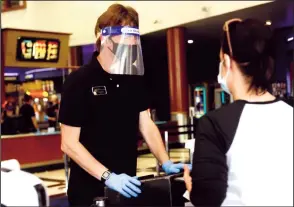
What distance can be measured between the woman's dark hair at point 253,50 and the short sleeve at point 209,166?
0.53 ft

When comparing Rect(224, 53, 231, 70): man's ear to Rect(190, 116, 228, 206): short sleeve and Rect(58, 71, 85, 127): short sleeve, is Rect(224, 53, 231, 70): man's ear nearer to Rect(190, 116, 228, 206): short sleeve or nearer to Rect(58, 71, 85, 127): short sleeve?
Rect(190, 116, 228, 206): short sleeve

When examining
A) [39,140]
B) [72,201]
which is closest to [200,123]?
[72,201]

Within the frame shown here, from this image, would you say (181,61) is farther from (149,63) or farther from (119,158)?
(119,158)

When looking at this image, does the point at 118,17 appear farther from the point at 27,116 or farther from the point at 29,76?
the point at 29,76

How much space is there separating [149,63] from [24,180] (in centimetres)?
1540

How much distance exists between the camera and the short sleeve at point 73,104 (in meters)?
1.85

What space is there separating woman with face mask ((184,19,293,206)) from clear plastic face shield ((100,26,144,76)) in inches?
27.5

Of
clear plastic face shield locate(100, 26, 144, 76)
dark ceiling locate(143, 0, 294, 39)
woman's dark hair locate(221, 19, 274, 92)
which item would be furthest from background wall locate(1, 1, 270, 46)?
woman's dark hair locate(221, 19, 274, 92)

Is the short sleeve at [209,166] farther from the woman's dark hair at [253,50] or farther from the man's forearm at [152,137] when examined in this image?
the man's forearm at [152,137]

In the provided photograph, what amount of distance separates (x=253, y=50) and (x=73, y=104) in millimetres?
850

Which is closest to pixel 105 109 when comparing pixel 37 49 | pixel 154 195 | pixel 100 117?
pixel 100 117

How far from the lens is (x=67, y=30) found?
46.6 feet

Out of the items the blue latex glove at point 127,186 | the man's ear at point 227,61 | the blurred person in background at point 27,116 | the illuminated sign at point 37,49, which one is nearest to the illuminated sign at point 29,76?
the illuminated sign at point 37,49

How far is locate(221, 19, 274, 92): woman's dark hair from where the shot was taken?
1210 mm
